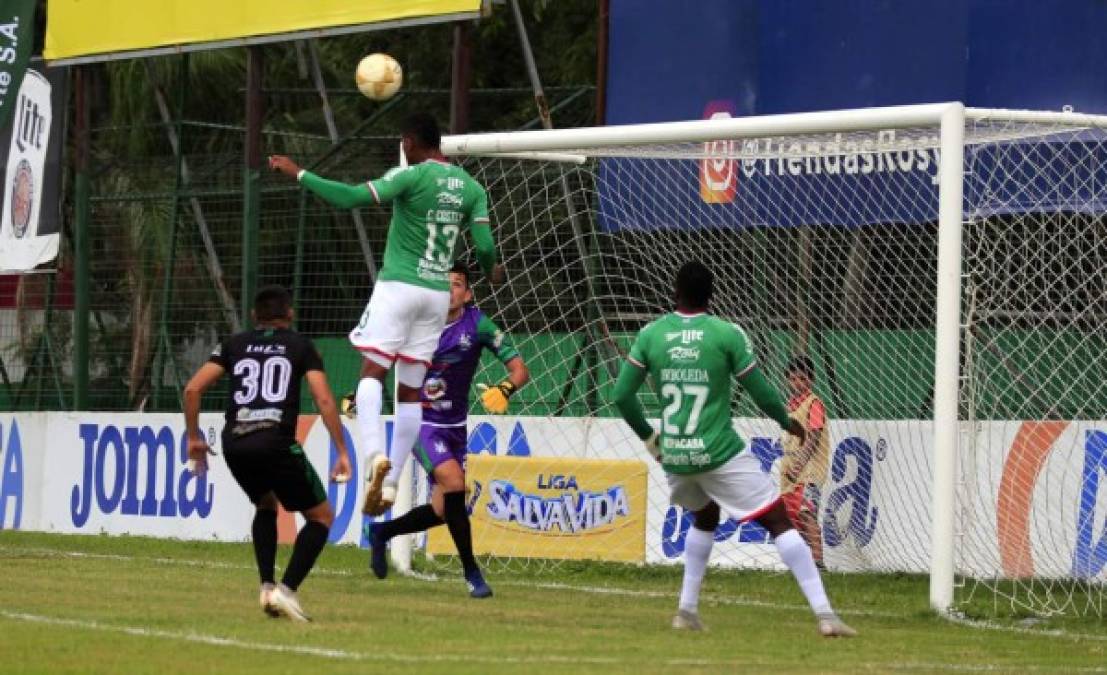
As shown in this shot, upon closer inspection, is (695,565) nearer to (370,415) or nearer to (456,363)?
(370,415)

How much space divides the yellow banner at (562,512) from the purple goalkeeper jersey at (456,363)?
8.91 feet

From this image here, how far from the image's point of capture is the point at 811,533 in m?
17.2

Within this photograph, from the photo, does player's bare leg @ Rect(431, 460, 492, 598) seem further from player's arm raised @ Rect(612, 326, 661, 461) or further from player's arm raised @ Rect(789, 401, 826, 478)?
player's arm raised @ Rect(789, 401, 826, 478)

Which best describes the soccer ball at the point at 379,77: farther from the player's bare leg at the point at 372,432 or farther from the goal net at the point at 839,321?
the player's bare leg at the point at 372,432

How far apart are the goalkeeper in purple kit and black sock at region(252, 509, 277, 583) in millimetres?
2099

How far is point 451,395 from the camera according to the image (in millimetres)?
15109

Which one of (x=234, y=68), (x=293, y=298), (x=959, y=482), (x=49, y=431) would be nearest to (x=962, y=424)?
(x=959, y=482)

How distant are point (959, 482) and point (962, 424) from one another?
456 millimetres

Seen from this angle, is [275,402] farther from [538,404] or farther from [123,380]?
[123,380]

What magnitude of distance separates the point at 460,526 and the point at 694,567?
2423 millimetres

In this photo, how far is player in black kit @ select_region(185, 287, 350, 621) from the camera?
1223cm

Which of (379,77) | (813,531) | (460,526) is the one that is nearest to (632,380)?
(460,526)

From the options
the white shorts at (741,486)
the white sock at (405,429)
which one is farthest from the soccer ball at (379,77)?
the white shorts at (741,486)

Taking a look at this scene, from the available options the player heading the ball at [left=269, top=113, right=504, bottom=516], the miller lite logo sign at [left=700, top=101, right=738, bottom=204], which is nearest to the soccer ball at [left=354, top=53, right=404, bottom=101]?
the miller lite logo sign at [left=700, top=101, right=738, bottom=204]
